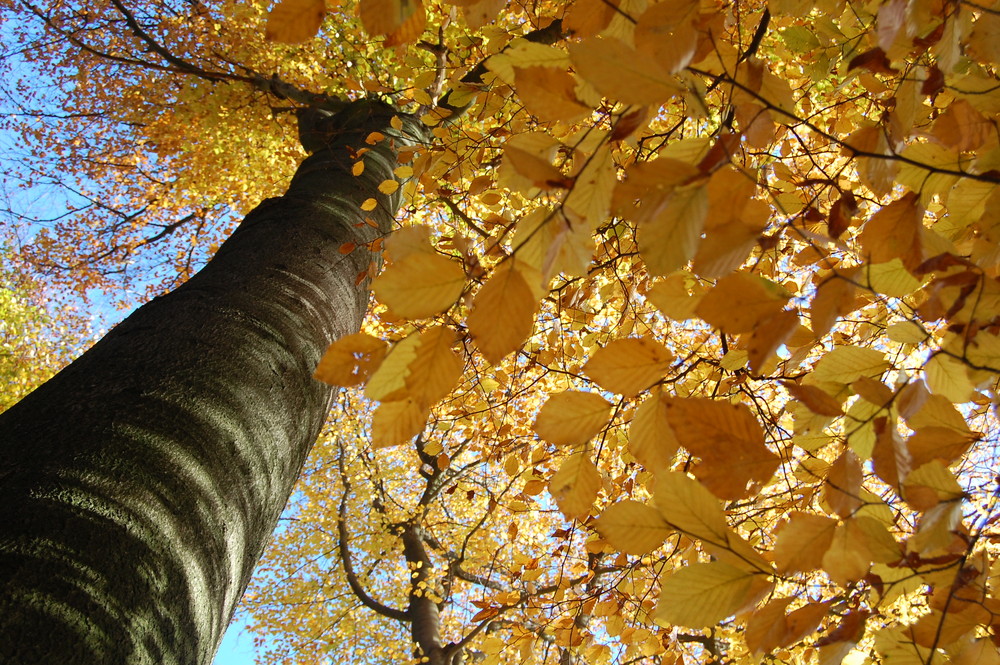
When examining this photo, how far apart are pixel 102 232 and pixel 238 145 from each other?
316cm

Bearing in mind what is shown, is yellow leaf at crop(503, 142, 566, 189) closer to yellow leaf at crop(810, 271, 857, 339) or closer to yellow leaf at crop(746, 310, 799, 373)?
yellow leaf at crop(746, 310, 799, 373)

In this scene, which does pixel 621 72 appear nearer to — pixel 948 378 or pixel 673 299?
pixel 673 299

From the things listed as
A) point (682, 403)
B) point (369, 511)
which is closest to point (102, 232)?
point (369, 511)

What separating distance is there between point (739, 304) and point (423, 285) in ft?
1.26

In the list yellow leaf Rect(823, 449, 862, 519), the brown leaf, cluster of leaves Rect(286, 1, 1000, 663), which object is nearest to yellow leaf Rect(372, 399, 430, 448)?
cluster of leaves Rect(286, 1, 1000, 663)

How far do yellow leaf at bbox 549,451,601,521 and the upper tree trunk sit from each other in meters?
0.61

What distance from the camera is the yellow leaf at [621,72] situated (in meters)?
0.55

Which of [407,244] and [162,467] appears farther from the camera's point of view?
[162,467]

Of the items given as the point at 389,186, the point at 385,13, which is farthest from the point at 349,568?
the point at 385,13

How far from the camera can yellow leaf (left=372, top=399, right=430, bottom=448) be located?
0.72 metres

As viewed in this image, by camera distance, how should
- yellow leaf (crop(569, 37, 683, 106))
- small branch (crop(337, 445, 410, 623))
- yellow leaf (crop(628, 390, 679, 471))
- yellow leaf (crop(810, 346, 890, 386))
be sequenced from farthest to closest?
small branch (crop(337, 445, 410, 623)) → yellow leaf (crop(810, 346, 890, 386)) → yellow leaf (crop(628, 390, 679, 471)) → yellow leaf (crop(569, 37, 683, 106))

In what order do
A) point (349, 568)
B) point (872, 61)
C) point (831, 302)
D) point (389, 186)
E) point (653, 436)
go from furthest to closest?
point (349, 568) → point (389, 186) → point (872, 61) → point (653, 436) → point (831, 302)

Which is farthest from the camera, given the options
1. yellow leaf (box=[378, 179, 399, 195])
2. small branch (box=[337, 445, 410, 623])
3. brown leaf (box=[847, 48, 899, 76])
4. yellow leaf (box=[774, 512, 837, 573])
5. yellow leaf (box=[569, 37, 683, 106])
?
small branch (box=[337, 445, 410, 623])

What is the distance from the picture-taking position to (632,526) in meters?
0.75
